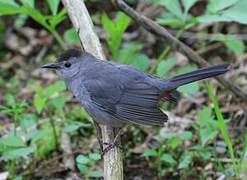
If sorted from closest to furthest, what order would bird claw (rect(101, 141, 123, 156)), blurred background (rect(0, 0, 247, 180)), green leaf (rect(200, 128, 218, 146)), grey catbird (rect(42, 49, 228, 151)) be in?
bird claw (rect(101, 141, 123, 156)) → grey catbird (rect(42, 49, 228, 151)) → green leaf (rect(200, 128, 218, 146)) → blurred background (rect(0, 0, 247, 180))

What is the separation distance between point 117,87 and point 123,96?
89mm

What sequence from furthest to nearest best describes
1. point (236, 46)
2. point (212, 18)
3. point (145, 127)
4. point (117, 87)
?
point (145, 127) → point (236, 46) → point (212, 18) → point (117, 87)

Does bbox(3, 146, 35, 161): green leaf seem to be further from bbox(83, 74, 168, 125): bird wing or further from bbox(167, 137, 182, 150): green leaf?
bbox(167, 137, 182, 150): green leaf

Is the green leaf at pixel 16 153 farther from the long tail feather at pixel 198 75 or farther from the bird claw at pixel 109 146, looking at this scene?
the long tail feather at pixel 198 75

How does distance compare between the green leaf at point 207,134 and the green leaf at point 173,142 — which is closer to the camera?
the green leaf at point 207,134

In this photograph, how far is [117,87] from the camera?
13.9 ft

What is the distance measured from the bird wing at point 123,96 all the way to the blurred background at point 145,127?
14.9 inches

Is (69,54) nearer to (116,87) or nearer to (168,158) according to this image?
(116,87)

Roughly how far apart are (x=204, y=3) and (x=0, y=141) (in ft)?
12.6

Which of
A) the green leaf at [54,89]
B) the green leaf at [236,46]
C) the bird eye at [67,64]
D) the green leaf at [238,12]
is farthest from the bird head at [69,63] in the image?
the green leaf at [236,46]

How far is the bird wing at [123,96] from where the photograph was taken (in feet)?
13.4

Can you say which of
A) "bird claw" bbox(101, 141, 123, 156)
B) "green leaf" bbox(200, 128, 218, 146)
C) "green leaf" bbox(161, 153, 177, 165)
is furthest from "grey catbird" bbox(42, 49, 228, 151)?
"green leaf" bbox(161, 153, 177, 165)

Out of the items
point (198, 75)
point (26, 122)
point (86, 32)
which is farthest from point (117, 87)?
point (26, 122)

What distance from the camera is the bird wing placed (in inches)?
160
